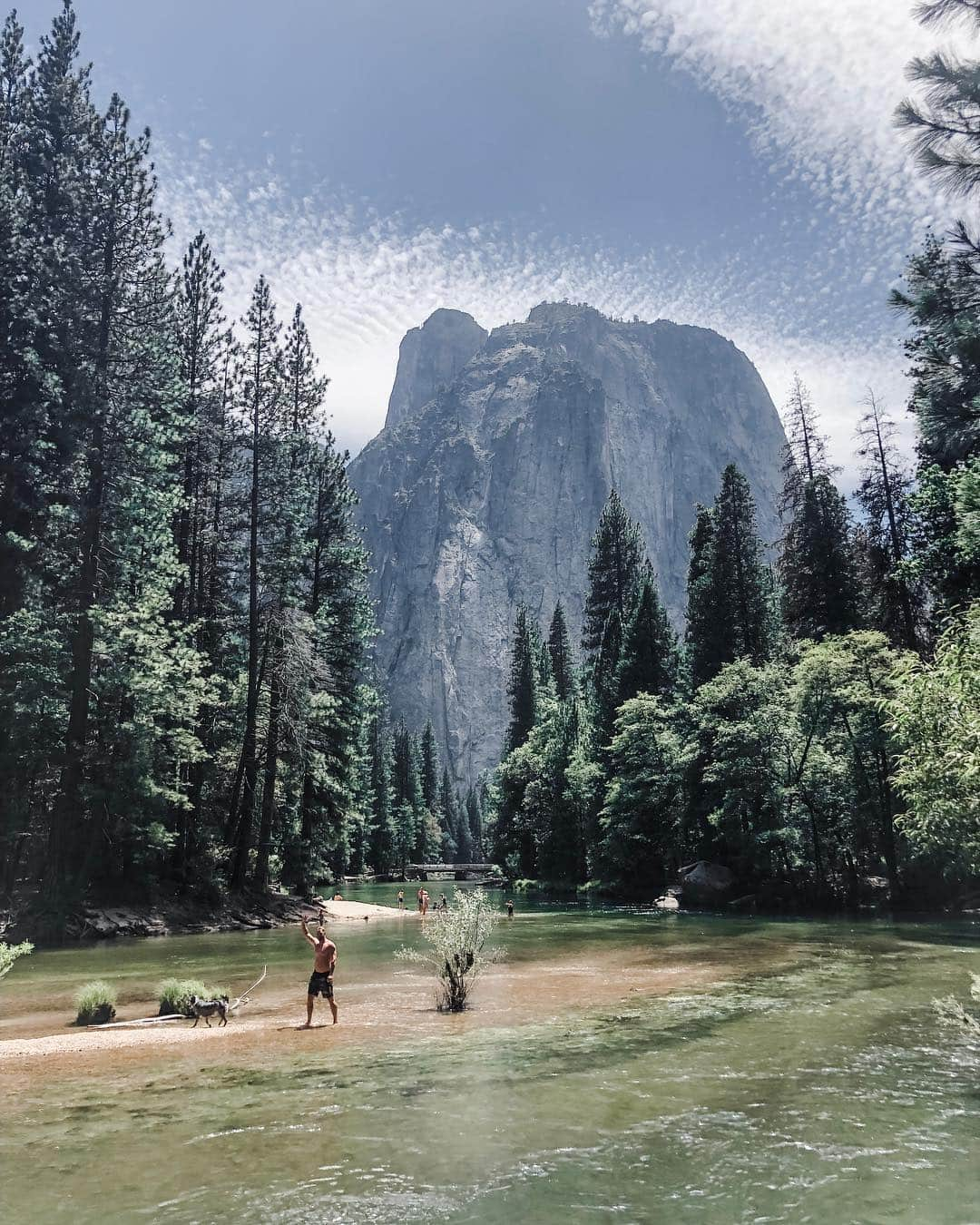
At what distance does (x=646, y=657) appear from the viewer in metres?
54.5

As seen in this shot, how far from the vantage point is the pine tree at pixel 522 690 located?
76.5 metres

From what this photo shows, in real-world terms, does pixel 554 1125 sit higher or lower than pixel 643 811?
lower

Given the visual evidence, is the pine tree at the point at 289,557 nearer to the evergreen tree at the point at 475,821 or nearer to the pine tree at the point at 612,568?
the pine tree at the point at 612,568

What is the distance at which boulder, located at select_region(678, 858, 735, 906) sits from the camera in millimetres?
36625

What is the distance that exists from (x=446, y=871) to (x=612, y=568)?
1862 inches

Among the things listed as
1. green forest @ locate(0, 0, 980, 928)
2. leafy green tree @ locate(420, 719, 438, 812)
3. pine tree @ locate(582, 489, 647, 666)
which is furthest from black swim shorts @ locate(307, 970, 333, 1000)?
leafy green tree @ locate(420, 719, 438, 812)

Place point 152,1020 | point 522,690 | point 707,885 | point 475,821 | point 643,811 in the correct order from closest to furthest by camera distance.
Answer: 1. point 152,1020
2. point 707,885
3. point 643,811
4. point 522,690
5. point 475,821

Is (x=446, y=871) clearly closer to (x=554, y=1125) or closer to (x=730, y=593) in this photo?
(x=730, y=593)

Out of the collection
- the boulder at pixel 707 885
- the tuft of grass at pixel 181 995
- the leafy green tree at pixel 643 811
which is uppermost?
the leafy green tree at pixel 643 811

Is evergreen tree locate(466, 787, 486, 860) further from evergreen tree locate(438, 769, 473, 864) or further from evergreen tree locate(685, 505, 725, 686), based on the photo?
evergreen tree locate(685, 505, 725, 686)

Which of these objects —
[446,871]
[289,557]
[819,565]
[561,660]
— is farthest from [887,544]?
[446,871]

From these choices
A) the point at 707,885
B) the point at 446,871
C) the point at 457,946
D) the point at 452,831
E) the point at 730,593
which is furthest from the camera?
the point at 452,831

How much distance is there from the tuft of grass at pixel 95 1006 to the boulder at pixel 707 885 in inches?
1120

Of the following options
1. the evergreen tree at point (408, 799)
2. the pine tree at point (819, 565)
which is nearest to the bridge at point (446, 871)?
the evergreen tree at point (408, 799)
